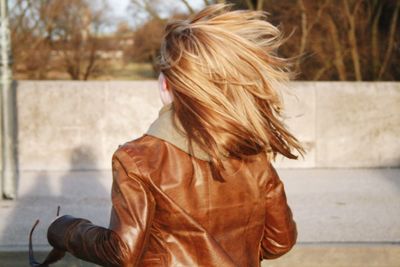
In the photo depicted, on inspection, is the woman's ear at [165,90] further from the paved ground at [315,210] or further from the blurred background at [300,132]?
the paved ground at [315,210]

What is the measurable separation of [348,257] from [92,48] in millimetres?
13023

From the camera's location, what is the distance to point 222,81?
196 cm

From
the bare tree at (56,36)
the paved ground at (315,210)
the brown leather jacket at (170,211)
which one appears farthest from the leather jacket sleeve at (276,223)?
the bare tree at (56,36)

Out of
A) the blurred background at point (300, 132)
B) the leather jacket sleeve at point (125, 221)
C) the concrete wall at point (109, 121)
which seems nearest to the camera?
the leather jacket sleeve at point (125, 221)

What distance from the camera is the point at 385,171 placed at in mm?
9195

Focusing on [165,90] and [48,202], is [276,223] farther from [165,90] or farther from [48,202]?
[48,202]

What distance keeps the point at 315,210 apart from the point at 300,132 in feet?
8.06

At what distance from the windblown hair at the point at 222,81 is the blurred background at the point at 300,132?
3.49 feet

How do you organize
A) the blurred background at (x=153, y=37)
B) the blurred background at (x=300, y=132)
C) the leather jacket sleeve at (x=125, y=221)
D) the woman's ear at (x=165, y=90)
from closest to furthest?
1. the leather jacket sleeve at (x=125, y=221)
2. the woman's ear at (x=165, y=90)
3. the blurred background at (x=300, y=132)
4. the blurred background at (x=153, y=37)

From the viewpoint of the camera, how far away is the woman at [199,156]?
1945 mm

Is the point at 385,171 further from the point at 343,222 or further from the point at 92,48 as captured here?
the point at 92,48

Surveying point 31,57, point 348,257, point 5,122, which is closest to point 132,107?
point 5,122

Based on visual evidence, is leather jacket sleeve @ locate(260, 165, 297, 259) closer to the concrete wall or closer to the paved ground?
the paved ground

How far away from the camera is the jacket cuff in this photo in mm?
2115
